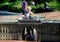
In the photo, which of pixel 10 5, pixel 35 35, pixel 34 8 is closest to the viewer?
pixel 35 35

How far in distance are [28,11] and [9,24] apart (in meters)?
0.88

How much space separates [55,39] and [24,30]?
1.27 metres

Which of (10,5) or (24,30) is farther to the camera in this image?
(10,5)

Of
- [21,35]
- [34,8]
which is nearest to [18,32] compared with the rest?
[21,35]

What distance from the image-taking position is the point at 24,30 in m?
8.07

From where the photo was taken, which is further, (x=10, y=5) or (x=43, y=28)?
(x=10, y=5)

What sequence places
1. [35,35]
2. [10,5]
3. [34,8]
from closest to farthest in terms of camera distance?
[35,35] < [34,8] < [10,5]

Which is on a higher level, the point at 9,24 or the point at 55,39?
the point at 9,24

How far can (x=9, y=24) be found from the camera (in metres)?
Result: 8.24

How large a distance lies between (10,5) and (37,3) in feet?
10.1

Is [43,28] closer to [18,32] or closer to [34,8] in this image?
[18,32]

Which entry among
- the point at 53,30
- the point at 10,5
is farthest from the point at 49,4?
the point at 53,30

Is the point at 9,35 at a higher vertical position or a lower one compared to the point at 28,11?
lower

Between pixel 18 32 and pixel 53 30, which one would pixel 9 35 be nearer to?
pixel 18 32
